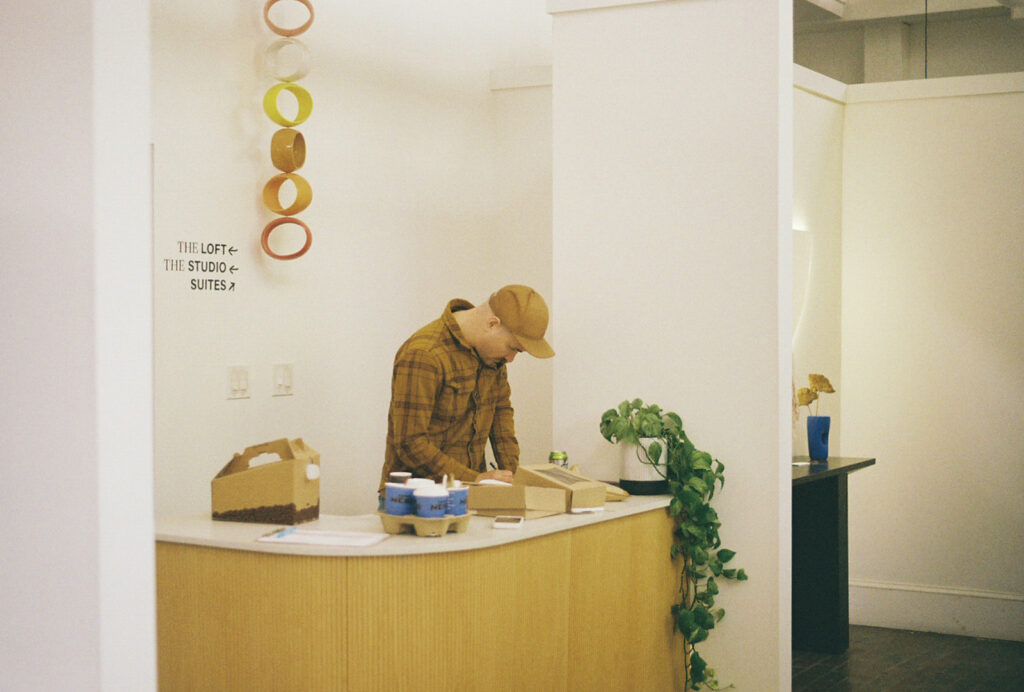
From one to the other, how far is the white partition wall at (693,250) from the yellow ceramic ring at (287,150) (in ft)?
3.73

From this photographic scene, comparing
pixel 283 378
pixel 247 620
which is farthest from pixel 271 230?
pixel 247 620

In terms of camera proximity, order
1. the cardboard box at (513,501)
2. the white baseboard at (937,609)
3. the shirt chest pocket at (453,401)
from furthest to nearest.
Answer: the white baseboard at (937,609) < the shirt chest pocket at (453,401) < the cardboard box at (513,501)

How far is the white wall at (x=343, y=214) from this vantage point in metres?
4.82

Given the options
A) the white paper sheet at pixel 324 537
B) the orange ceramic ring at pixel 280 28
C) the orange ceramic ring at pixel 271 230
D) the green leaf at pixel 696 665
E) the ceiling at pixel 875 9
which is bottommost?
the green leaf at pixel 696 665

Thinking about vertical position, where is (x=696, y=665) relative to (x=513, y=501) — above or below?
below

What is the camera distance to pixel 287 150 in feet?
16.5

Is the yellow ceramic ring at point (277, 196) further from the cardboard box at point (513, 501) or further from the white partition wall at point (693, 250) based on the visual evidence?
the cardboard box at point (513, 501)

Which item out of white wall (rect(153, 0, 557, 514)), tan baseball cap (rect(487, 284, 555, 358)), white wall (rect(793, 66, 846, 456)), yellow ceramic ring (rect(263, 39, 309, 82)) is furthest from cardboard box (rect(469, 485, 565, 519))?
white wall (rect(793, 66, 846, 456))

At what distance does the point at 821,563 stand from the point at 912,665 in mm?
645

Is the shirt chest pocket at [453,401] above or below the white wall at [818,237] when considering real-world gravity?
below

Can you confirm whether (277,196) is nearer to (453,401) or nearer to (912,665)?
(453,401)

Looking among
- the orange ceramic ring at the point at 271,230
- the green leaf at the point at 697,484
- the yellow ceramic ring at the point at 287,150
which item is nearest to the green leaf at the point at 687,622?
the green leaf at the point at 697,484

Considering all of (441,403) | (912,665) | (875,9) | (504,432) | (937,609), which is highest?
(875,9)

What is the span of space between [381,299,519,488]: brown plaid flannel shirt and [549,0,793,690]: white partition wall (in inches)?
17.1
